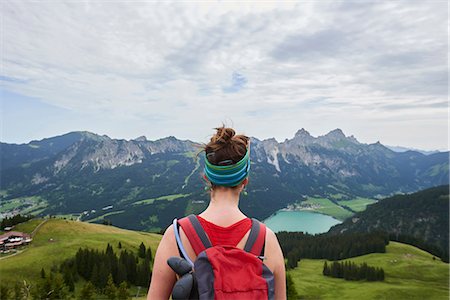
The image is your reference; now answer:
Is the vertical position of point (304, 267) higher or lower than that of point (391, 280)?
lower

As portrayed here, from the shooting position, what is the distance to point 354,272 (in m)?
107

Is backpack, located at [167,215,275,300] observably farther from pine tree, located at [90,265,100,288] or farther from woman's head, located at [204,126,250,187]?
pine tree, located at [90,265,100,288]

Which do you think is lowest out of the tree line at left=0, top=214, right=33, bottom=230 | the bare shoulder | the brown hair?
the tree line at left=0, top=214, right=33, bottom=230

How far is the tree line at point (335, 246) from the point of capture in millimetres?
138875

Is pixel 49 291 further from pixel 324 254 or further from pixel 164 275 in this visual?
pixel 324 254

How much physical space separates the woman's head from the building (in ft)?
296

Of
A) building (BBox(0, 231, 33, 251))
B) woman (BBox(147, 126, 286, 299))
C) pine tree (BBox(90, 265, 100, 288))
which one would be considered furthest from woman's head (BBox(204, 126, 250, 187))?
building (BBox(0, 231, 33, 251))

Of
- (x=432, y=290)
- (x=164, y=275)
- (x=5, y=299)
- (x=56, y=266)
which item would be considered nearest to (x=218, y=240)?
(x=164, y=275)

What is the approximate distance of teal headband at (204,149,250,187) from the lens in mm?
3703

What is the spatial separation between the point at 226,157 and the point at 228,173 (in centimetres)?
19

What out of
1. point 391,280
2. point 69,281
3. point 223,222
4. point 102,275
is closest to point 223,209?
point 223,222

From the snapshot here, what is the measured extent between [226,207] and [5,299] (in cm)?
5388

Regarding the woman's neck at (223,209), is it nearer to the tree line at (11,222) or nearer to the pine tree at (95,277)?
the pine tree at (95,277)

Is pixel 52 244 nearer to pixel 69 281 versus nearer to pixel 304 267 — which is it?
pixel 69 281
